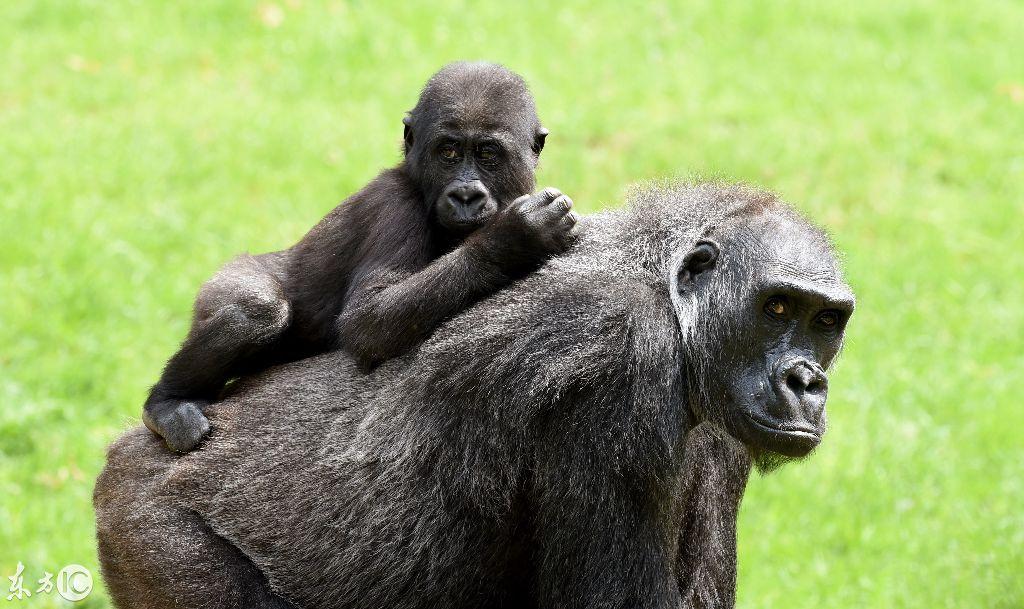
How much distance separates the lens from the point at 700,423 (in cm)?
454

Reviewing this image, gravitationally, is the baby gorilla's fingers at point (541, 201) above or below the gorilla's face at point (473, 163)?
below

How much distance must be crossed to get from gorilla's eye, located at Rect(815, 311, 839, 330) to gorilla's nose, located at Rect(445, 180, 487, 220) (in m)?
1.58

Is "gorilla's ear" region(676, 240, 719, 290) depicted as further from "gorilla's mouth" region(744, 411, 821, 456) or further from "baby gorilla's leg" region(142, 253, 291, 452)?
"baby gorilla's leg" region(142, 253, 291, 452)

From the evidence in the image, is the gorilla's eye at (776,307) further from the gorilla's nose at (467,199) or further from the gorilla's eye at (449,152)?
the gorilla's eye at (449,152)

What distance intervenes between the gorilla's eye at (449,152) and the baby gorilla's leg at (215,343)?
923 mm

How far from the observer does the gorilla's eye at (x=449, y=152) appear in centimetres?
546

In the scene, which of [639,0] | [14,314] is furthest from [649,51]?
[14,314]

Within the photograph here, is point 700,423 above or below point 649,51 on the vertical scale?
below

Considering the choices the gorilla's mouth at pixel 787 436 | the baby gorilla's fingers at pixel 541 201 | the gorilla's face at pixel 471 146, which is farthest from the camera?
Result: the gorilla's face at pixel 471 146

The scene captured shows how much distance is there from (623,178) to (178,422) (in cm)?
687

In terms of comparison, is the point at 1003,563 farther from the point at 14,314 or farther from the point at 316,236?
the point at 14,314

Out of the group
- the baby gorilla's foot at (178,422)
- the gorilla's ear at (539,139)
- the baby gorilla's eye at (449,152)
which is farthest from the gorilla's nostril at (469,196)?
the baby gorilla's foot at (178,422)

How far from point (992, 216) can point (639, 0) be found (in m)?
4.52

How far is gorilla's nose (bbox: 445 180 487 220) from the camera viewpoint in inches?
208
